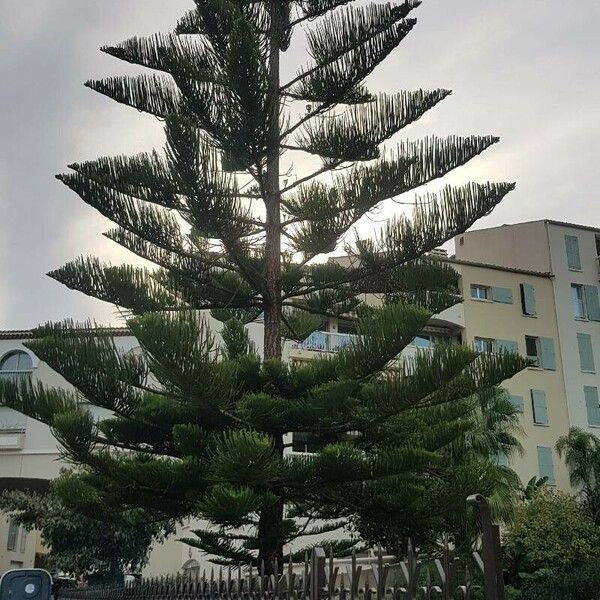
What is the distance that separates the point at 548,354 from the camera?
3206 cm

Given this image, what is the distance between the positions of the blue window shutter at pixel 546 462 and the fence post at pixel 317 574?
2688 cm

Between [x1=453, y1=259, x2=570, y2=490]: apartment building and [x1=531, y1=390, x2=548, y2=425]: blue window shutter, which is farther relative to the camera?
[x1=531, y1=390, x2=548, y2=425]: blue window shutter

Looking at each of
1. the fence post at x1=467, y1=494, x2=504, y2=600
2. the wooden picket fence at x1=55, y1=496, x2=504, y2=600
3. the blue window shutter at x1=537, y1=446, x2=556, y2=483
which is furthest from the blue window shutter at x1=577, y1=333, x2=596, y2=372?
the fence post at x1=467, y1=494, x2=504, y2=600

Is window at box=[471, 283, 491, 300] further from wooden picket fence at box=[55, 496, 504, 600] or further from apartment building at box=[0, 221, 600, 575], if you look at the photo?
wooden picket fence at box=[55, 496, 504, 600]

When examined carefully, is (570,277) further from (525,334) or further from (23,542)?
(23,542)

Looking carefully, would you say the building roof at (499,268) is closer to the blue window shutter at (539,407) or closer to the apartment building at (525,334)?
the apartment building at (525,334)

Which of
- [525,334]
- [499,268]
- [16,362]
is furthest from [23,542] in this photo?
[499,268]

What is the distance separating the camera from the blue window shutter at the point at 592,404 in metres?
31.8

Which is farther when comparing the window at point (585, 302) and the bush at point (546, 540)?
the window at point (585, 302)

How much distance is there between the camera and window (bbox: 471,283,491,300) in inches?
1251

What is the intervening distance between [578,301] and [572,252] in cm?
185

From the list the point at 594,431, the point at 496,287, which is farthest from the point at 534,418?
the point at 496,287

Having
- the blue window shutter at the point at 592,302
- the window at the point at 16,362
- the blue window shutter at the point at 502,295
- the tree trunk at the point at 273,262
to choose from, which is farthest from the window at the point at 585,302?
the tree trunk at the point at 273,262

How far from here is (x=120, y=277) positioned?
10.5 metres
